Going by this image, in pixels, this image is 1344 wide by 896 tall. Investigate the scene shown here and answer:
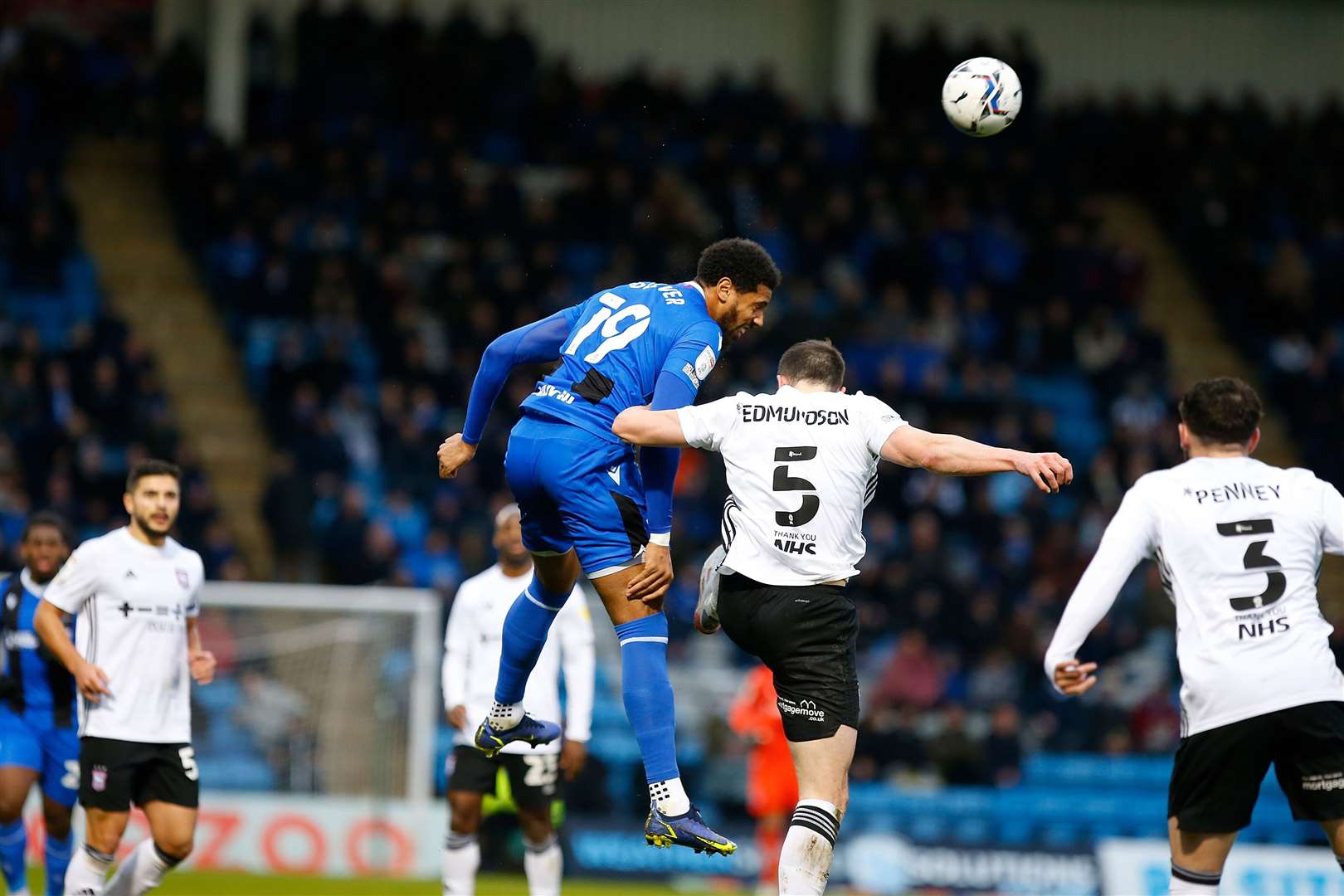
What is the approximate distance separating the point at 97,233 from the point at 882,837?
12.7m

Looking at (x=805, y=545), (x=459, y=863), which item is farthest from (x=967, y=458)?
(x=459, y=863)

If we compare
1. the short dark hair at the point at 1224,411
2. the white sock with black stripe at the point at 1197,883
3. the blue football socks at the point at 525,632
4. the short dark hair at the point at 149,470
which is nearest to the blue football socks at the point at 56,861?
the short dark hair at the point at 149,470

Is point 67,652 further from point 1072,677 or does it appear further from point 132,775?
point 1072,677

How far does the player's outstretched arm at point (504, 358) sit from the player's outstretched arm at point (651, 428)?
97 cm

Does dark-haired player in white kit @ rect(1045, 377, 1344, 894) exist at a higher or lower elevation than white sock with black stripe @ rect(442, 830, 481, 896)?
higher

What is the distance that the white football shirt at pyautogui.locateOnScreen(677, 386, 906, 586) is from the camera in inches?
287

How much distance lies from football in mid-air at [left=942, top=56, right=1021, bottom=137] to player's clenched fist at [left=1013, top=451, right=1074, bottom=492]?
2.71 meters

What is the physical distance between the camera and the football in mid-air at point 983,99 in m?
8.84

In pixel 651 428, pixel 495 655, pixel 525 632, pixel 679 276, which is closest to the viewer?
pixel 651 428

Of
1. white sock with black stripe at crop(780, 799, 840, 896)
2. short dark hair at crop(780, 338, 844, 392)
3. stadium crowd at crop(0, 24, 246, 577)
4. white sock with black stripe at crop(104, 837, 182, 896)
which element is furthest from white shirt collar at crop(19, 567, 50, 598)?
stadium crowd at crop(0, 24, 246, 577)

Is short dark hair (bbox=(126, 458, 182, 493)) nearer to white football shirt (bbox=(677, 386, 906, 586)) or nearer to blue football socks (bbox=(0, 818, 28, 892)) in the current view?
blue football socks (bbox=(0, 818, 28, 892))

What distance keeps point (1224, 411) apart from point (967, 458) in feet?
3.36

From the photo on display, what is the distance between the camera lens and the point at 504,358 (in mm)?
7871

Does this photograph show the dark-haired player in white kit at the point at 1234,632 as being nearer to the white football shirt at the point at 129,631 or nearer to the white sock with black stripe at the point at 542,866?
the white sock with black stripe at the point at 542,866
